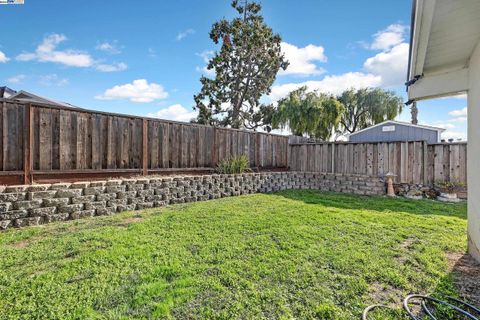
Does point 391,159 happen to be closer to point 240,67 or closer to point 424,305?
point 424,305

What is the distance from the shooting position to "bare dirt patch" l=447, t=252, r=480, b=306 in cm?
186

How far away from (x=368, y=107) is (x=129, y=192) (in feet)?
65.4

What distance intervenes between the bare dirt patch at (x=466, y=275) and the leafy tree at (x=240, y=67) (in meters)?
13.5

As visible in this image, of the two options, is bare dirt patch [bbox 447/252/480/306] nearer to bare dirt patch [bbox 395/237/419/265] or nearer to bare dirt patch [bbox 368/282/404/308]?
bare dirt patch [bbox 395/237/419/265]

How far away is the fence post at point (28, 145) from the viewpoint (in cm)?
369

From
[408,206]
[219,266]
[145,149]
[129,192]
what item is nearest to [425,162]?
[408,206]

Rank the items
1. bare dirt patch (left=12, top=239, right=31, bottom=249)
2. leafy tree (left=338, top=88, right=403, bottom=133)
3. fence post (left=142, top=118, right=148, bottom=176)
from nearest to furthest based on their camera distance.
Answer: bare dirt patch (left=12, top=239, right=31, bottom=249)
fence post (left=142, top=118, right=148, bottom=176)
leafy tree (left=338, top=88, right=403, bottom=133)

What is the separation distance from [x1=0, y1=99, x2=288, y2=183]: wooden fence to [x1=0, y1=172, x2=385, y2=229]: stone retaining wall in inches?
17.2

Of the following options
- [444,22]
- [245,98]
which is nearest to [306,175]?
[444,22]

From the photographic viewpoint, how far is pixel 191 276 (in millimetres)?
2025

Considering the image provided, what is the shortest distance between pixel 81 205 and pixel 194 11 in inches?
311

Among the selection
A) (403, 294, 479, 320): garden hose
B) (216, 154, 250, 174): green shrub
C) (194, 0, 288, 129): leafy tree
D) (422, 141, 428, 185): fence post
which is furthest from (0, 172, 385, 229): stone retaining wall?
(194, 0, 288, 129): leafy tree

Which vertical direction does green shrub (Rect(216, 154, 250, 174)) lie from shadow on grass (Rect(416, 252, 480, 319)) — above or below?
above

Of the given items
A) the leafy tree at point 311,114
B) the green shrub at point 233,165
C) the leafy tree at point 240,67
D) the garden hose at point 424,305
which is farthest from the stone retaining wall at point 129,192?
the leafy tree at point 240,67
